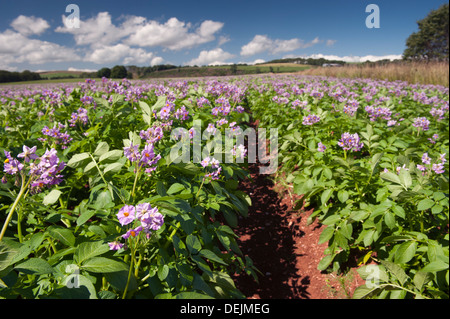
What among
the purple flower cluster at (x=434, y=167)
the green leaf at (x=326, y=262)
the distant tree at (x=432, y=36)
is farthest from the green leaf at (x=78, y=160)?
the distant tree at (x=432, y=36)

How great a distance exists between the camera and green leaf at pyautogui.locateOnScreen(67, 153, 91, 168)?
160 cm

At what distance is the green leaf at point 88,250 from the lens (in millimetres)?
1066

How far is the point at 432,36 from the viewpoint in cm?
3847

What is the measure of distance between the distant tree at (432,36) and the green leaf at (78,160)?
4775 centimetres

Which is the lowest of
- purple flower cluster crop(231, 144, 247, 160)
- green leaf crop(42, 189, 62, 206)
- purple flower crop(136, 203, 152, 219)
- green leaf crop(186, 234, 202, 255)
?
green leaf crop(186, 234, 202, 255)

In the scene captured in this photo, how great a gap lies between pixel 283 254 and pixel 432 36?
169 ft

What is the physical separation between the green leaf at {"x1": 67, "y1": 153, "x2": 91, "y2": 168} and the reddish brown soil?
1.67 meters

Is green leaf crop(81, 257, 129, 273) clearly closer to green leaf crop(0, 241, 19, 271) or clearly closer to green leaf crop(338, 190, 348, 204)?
green leaf crop(0, 241, 19, 271)

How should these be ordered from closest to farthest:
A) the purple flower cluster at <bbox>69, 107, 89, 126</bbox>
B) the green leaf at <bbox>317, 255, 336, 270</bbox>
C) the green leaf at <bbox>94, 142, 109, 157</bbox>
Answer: the green leaf at <bbox>94, 142, 109, 157</bbox>
the green leaf at <bbox>317, 255, 336, 270</bbox>
the purple flower cluster at <bbox>69, 107, 89, 126</bbox>

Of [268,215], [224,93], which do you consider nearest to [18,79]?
[224,93]

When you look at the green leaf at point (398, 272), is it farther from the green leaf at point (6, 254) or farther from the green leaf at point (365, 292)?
the green leaf at point (6, 254)

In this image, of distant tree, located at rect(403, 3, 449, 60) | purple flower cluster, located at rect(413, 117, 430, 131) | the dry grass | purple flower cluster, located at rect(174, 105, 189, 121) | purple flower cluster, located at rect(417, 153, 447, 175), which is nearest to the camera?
purple flower cluster, located at rect(417, 153, 447, 175)

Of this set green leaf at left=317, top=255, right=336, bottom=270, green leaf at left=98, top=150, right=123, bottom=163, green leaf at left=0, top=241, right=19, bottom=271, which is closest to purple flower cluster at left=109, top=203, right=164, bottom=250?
green leaf at left=0, top=241, right=19, bottom=271
